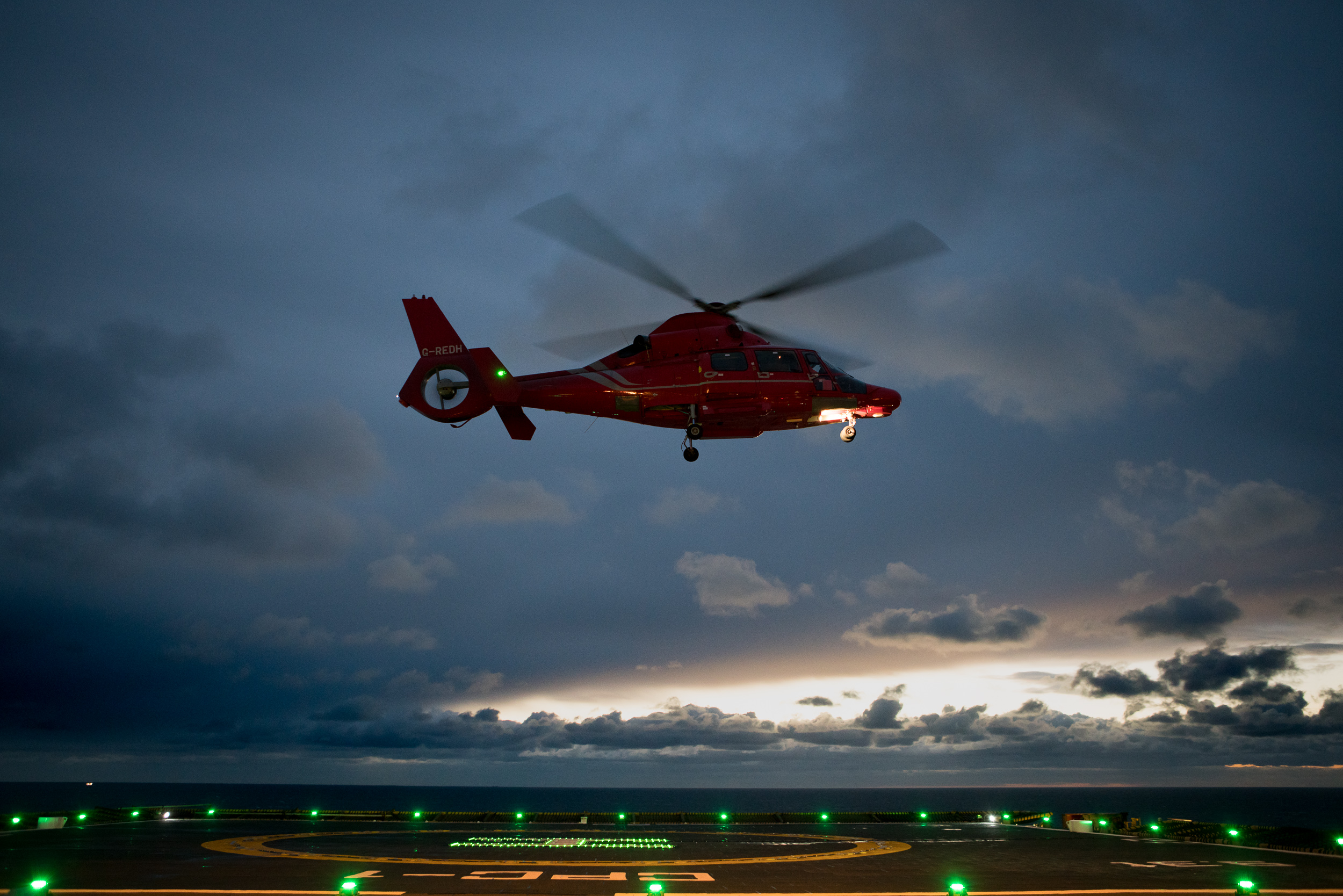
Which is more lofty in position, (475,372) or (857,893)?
(475,372)

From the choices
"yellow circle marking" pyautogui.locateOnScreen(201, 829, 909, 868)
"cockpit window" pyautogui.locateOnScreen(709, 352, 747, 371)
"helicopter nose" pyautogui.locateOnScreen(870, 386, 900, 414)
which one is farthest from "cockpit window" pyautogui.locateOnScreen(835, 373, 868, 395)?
"yellow circle marking" pyautogui.locateOnScreen(201, 829, 909, 868)

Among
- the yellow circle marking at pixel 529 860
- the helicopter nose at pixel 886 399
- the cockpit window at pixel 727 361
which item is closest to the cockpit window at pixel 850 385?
the helicopter nose at pixel 886 399

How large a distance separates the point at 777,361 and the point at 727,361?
1853 mm

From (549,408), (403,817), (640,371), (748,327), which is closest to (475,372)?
(549,408)

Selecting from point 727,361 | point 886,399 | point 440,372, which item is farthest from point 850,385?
point 440,372

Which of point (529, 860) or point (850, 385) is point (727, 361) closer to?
point (850, 385)

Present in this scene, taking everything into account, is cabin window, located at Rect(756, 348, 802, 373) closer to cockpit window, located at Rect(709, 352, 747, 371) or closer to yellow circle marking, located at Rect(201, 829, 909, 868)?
cockpit window, located at Rect(709, 352, 747, 371)

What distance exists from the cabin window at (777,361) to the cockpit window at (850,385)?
169cm

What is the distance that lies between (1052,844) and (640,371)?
104 ft

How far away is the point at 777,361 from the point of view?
1226 inches

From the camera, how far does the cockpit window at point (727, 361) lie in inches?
1203

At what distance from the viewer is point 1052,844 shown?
139 ft

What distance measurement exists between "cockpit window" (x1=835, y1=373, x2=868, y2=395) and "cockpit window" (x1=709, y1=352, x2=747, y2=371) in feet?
12.2

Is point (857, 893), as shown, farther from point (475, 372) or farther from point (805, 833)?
point (805, 833)
